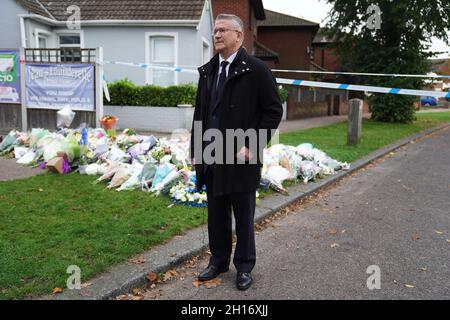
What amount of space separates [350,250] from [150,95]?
10.9 meters

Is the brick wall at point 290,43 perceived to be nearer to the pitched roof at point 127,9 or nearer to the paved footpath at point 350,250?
the pitched roof at point 127,9

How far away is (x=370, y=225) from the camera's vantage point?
5.61 meters

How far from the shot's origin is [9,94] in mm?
11648

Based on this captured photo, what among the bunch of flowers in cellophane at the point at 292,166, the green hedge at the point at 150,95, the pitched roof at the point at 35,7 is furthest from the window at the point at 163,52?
the bunch of flowers in cellophane at the point at 292,166

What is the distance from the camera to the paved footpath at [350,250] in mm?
3740

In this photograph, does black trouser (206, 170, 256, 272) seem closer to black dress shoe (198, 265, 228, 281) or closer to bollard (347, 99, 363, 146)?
black dress shoe (198, 265, 228, 281)

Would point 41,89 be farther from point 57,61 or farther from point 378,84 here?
point 378,84

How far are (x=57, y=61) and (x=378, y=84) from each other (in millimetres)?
15701

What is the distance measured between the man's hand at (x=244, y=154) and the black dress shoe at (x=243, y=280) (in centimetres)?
102

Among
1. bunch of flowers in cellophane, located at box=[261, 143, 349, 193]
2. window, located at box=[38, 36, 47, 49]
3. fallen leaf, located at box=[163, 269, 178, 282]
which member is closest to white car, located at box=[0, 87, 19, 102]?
window, located at box=[38, 36, 47, 49]

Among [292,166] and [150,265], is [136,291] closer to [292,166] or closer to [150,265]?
[150,265]

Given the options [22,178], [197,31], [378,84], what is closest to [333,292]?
[22,178]

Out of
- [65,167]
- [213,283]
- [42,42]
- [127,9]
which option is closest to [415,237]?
[213,283]
